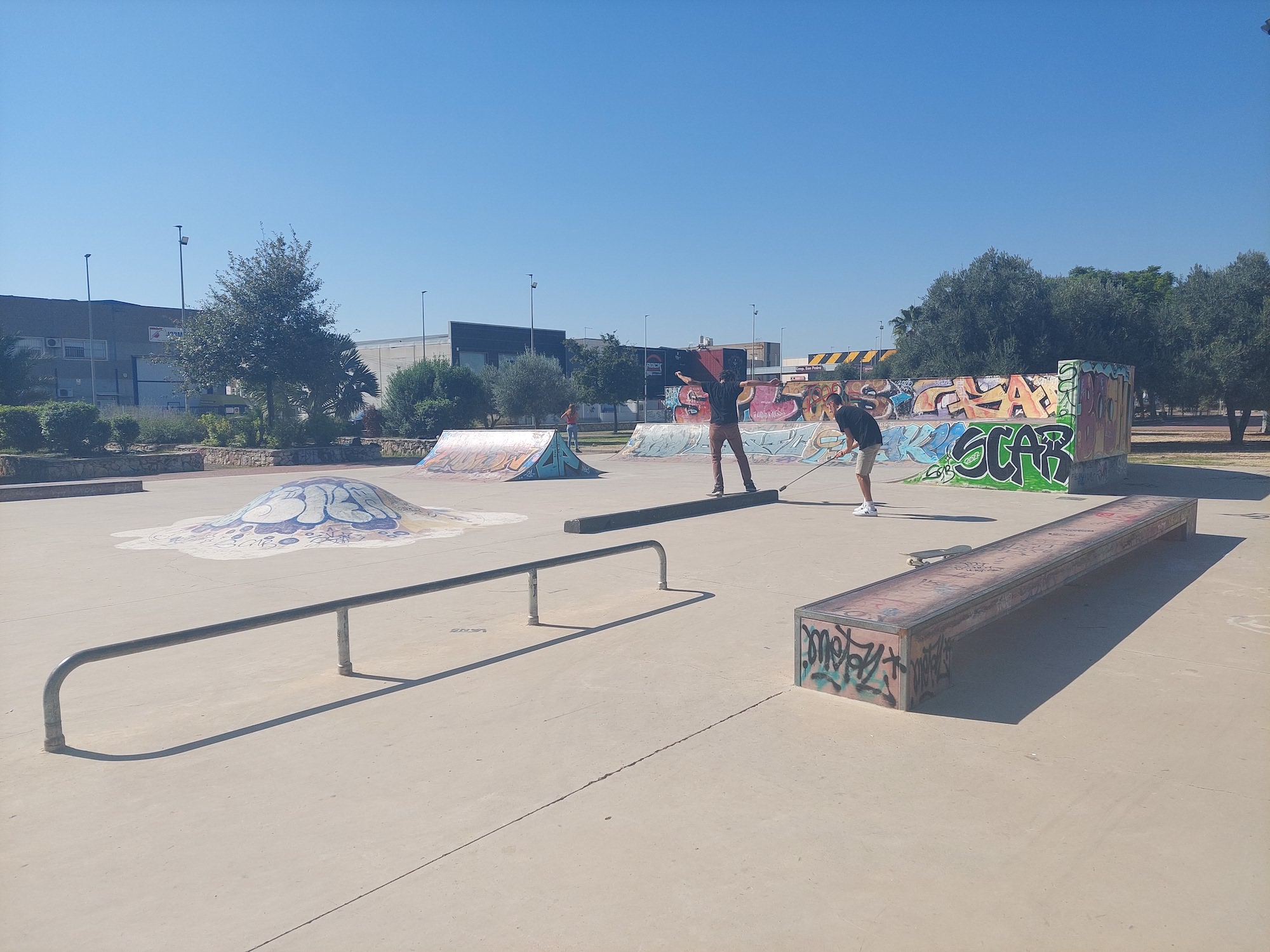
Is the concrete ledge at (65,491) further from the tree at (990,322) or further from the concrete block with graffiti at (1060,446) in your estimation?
the tree at (990,322)

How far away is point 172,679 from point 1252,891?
5296 millimetres

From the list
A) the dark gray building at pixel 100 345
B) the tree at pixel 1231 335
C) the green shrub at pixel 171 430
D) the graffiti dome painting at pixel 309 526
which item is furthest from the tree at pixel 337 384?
the tree at pixel 1231 335

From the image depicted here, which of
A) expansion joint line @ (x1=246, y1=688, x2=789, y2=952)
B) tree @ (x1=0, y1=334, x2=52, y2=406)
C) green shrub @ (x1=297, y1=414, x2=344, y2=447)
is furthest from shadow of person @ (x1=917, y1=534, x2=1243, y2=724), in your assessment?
tree @ (x1=0, y1=334, x2=52, y2=406)

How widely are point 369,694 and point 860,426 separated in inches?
318

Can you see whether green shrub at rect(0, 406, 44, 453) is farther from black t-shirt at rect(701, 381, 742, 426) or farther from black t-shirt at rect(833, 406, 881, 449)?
black t-shirt at rect(833, 406, 881, 449)

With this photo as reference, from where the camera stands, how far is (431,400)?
3309 cm

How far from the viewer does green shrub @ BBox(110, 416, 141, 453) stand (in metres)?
23.6

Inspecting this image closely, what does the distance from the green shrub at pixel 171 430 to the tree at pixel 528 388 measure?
41.3 feet

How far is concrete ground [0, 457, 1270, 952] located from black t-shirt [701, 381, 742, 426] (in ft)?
18.7

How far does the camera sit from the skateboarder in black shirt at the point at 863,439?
35.7 ft

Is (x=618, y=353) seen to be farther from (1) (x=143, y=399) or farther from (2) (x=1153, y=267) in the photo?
(2) (x=1153, y=267)

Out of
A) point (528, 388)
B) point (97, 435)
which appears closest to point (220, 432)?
point (97, 435)

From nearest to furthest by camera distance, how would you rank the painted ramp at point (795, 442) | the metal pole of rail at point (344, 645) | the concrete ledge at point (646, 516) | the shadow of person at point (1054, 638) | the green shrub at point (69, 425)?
the shadow of person at point (1054, 638) → the metal pole of rail at point (344, 645) → the concrete ledge at point (646, 516) → the painted ramp at point (795, 442) → the green shrub at point (69, 425)

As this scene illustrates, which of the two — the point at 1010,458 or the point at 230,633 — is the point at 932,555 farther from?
the point at 1010,458
